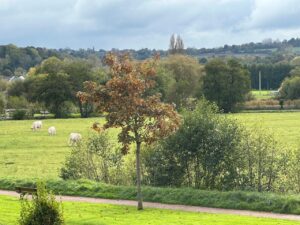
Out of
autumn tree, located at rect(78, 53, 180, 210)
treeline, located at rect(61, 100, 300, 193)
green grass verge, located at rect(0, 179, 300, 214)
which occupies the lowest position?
green grass verge, located at rect(0, 179, 300, 214)

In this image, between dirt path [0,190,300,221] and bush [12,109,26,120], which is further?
bush [12,109,26,120]

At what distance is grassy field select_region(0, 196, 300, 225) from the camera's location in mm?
18609

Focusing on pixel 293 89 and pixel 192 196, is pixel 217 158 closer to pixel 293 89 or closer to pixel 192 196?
pixel 192 196

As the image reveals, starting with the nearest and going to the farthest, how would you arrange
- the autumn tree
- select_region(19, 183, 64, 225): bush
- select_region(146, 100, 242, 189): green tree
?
select_region(19, 183, 64, 225): bush
the autumn tree
select_region(146, 100, 242, 189): green tree

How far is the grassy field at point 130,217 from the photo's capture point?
18609mm

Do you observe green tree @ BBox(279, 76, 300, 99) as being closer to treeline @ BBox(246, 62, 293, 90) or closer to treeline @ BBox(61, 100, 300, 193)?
treeline @ BBox(246, 62, 293, 90)

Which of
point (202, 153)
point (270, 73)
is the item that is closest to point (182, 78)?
point (270, 73)

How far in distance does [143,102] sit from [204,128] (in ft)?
19.5

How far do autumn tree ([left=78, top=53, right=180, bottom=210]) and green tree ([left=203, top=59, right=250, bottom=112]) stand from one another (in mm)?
93402

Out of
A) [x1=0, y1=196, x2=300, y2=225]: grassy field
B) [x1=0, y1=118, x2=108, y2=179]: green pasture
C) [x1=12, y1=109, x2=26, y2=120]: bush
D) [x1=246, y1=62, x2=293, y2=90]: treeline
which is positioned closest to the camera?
[x1=0, y1=196, x2=300, y2=225]: grassy field

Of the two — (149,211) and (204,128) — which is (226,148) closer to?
(204,128)

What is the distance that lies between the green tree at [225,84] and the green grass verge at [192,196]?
89.9m

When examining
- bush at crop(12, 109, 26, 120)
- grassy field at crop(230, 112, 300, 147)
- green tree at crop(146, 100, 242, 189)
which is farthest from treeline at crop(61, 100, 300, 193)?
bush at crop(12, 109, 26, 120)

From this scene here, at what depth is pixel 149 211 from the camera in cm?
2109
